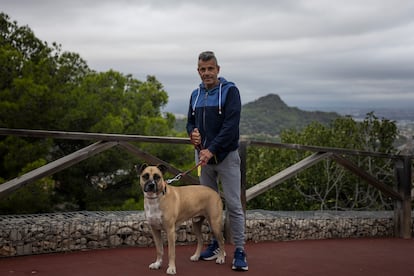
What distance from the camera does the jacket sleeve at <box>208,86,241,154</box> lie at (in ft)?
13.5

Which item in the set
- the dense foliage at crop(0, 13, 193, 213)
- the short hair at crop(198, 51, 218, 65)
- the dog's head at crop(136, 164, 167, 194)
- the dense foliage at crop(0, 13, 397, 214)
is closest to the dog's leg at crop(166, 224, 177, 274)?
the dog's head at crop(136, 164, 167, 194)

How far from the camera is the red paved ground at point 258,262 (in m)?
4.12

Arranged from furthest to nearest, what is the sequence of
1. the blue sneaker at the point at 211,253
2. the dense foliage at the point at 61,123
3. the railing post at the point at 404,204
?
the dense foliage at the point at 61,123, the railing post at the point at 404,204, the blue sneaker at the point at 211,253

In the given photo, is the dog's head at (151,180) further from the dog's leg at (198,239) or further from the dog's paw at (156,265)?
the dog's leg at (198,239)

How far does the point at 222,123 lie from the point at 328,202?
703 cm

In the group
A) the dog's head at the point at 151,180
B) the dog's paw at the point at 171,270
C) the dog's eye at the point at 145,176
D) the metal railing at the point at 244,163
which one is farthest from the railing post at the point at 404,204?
the dog's eye at the point at 145,176

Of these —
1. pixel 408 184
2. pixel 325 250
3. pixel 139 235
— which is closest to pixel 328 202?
pixel 408 184

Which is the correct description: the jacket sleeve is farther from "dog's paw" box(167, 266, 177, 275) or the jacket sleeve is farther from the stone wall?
the stone wall

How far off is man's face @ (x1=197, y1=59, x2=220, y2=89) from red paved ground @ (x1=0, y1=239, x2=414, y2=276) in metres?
1.59

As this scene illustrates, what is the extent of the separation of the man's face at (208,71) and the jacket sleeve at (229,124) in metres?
0.19

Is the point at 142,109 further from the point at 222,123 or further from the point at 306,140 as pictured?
the point at 222,123

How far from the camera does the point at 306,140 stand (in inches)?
476

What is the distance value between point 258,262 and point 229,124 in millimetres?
1363

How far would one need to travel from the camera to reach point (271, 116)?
35.7 metres
